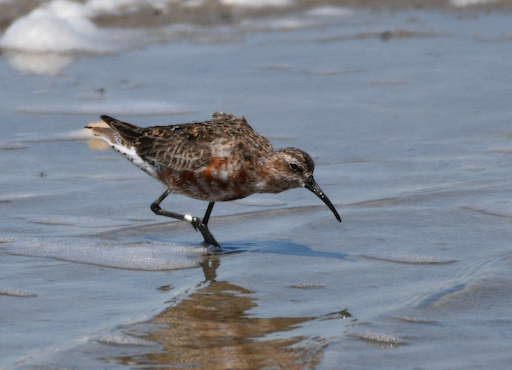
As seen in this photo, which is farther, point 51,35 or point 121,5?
point 121,5

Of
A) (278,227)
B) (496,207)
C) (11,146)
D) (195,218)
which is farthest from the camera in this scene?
(11,146)

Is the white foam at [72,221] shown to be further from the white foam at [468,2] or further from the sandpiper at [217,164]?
the white foam at [468,2]

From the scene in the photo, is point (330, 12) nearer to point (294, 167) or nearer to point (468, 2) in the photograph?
point (468, 2)

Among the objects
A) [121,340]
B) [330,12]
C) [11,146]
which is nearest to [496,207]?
[121,340]

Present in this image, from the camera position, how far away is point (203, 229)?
22.7 feet

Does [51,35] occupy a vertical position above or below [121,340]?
above

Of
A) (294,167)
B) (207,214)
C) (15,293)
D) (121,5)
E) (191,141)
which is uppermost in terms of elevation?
(121,5)

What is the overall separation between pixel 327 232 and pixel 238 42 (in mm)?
9313

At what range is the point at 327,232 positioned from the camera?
7117 millimetres

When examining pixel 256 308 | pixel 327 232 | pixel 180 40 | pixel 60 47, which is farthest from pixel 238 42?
pixel 256 308

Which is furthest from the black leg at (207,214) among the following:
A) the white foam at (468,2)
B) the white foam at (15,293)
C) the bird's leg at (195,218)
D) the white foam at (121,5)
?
the white foam at (468,2)

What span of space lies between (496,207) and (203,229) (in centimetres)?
252

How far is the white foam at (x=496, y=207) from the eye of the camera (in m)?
7.38

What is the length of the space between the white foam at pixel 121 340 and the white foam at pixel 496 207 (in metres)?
3.63
